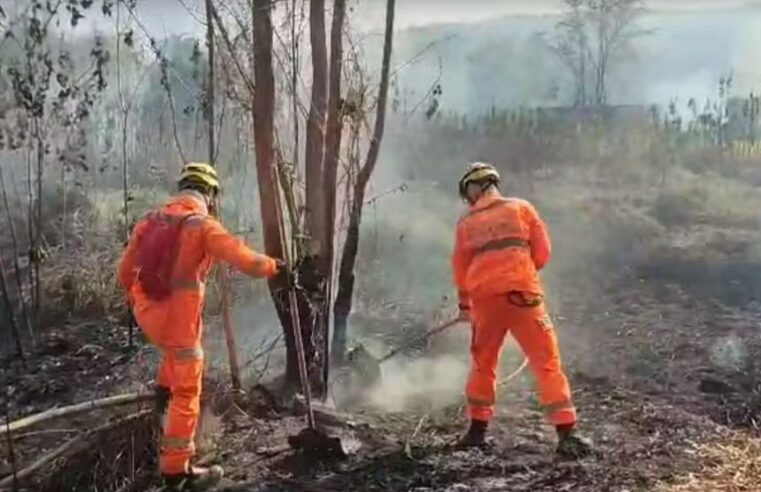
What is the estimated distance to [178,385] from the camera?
16.5 ft

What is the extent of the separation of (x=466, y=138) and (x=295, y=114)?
328cm

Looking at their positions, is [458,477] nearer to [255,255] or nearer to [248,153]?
[255,255]

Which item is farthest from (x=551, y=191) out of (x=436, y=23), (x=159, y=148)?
(x=159, y=148)

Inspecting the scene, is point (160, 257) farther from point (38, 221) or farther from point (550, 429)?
point (38, 221)

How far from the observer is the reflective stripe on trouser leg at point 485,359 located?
554 cm

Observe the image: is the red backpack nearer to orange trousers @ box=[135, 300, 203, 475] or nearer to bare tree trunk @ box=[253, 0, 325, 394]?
orange trousers @ box=[135, 300, 203, 475]

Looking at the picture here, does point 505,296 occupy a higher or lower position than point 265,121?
lower

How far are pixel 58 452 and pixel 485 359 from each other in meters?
2.40

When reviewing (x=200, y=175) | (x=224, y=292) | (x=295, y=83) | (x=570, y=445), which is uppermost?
(x=295, y=83)

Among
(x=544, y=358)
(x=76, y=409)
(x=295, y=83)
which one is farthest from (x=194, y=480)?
(x=295, y=83)

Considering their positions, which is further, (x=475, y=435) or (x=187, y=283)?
(x=475, y=435)

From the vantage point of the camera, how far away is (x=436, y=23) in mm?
8508

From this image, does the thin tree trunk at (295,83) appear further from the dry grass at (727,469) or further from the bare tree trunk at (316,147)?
the dry grass at (727,469)

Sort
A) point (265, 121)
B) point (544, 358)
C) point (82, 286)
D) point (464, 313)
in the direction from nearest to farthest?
point (544, 358)
point (464, 313)
point (265, 121)
point (82, 286)
